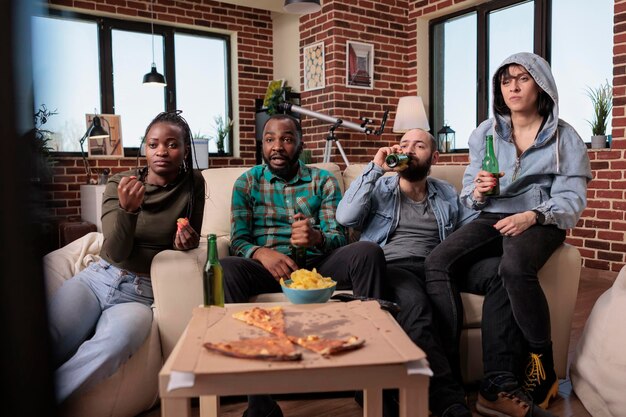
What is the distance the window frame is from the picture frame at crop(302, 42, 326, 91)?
1.06 metres

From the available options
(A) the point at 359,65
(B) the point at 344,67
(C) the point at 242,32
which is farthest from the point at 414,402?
(C) the point at 242,32

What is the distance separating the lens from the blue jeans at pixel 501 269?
5.53 ft

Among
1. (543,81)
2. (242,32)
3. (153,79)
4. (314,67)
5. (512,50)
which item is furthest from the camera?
(242,32)

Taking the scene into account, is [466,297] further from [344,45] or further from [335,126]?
[344,45]

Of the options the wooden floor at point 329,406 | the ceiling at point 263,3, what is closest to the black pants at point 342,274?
the wooden floor at point 329,406

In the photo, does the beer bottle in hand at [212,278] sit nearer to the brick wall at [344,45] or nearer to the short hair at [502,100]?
the short hair at [502,100]

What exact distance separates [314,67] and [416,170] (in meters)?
2.96

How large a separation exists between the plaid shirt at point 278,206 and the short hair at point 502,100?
69 centimetres

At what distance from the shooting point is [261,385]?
0.94 meters

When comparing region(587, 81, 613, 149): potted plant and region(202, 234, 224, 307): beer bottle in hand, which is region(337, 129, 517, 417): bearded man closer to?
region(202, 234, 224, 307): beer bottle in hand

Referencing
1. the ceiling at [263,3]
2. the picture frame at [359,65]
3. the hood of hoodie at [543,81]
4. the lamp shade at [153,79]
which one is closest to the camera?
the hood of hoodie at [543,81]

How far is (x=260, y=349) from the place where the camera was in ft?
3.25

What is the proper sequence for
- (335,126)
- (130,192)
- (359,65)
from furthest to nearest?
(359,65)
(335,126)
(130,192)

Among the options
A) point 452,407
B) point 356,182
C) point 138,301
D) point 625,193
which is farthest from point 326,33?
point 452,407
